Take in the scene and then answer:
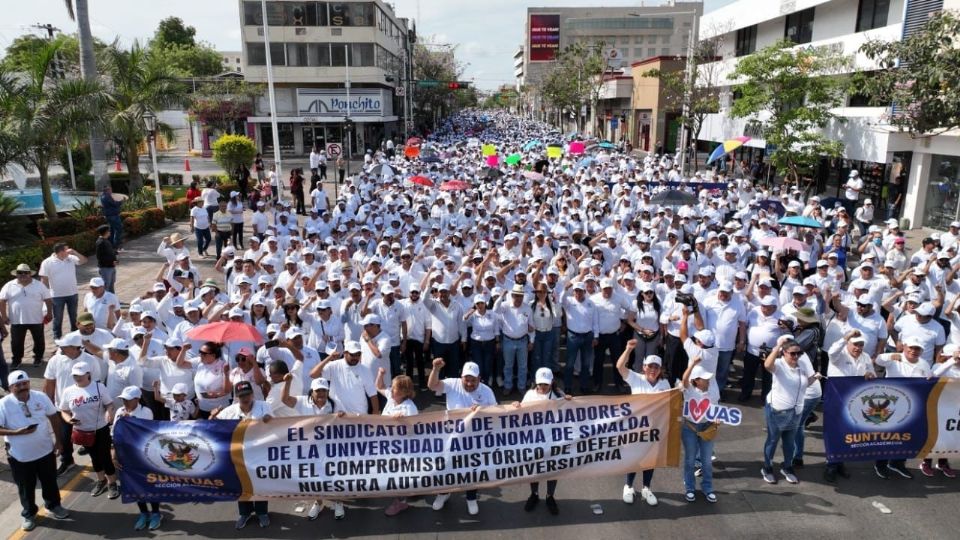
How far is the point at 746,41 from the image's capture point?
36750 millimetres

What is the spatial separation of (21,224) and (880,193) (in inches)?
1038

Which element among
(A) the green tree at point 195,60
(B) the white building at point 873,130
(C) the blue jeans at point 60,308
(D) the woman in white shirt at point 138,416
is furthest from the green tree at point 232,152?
(A) the green tree at point 195,60

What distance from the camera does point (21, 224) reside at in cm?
1558

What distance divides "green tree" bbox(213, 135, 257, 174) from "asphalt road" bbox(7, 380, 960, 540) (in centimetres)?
2404

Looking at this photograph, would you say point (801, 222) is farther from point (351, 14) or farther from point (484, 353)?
point (351, 14)

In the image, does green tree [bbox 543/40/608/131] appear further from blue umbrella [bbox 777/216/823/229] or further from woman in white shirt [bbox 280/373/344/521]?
woman in white shirt [bbox 280/373/344/521]

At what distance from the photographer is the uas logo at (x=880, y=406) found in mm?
7191

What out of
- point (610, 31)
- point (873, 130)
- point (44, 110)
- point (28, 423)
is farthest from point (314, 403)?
point (610, 31)

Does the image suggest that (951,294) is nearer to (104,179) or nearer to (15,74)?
(104,179)

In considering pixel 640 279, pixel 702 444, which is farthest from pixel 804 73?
pixel 702 444

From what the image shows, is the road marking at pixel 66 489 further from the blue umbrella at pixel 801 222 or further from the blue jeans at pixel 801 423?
the blue umbrella at pixel 801 222

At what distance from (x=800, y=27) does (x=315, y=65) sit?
31274 millimetres

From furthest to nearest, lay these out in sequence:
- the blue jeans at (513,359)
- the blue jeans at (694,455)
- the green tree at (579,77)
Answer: the green tree at (579,77)
the blue jeans at (513,359)
the blue jeans at (694,455)

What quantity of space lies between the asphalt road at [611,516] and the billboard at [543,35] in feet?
468
